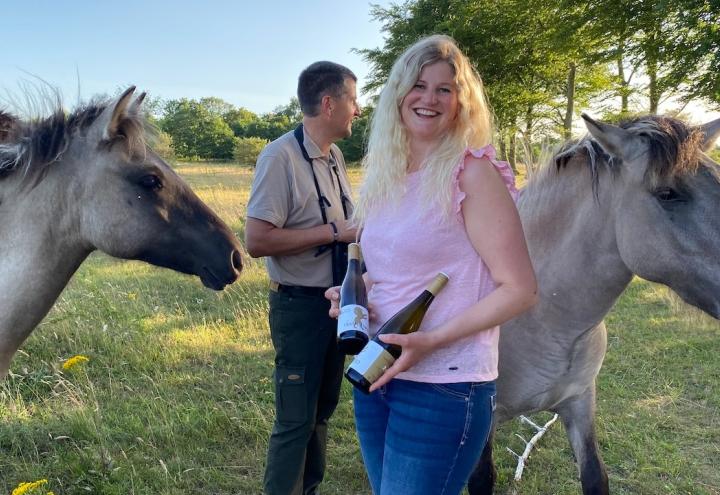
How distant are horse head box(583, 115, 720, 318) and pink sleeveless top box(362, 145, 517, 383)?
0.75m

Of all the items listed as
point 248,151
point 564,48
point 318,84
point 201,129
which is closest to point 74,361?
point 318,84

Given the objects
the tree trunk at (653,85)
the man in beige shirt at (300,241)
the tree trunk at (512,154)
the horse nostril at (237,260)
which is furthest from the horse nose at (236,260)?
the tree trunk at (653,85)

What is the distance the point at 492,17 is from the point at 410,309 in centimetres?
2132

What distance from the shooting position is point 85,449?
3.34 meters

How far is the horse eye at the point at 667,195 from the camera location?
1.94 meters

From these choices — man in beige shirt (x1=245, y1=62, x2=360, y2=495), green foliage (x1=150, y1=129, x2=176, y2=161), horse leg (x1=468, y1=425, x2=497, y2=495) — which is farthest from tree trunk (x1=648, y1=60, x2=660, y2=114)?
green foliage (x1=150, y1=129, x2=176, y2=161)

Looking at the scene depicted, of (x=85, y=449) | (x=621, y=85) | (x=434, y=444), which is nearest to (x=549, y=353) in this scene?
(x=434, y=444)

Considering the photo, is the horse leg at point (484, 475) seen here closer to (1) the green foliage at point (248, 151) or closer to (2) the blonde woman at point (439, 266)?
(2) the blonde woman at point (439, 266)

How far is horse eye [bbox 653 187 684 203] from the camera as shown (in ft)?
6.38

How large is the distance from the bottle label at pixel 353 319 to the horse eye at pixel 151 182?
53.3 inches

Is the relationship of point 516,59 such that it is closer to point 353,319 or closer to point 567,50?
point 567,50

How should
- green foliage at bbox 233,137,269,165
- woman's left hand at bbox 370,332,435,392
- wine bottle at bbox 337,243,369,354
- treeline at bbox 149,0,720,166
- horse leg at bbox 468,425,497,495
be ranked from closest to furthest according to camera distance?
woman's left hand at bbox 370,332,435,392 < wine bottle at bbox 337,243,369,354 < horse leg at bbox 468,425,497,495 < treeline at bbox 149,0,720,166 < green foliage at bbox 233,137,269,165

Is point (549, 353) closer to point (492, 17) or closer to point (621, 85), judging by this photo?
point (621, 85)

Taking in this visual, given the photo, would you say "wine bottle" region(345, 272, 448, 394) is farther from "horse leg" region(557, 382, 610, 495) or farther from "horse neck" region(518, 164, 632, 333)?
"horse leg" region(557, 382, 610, 495)
